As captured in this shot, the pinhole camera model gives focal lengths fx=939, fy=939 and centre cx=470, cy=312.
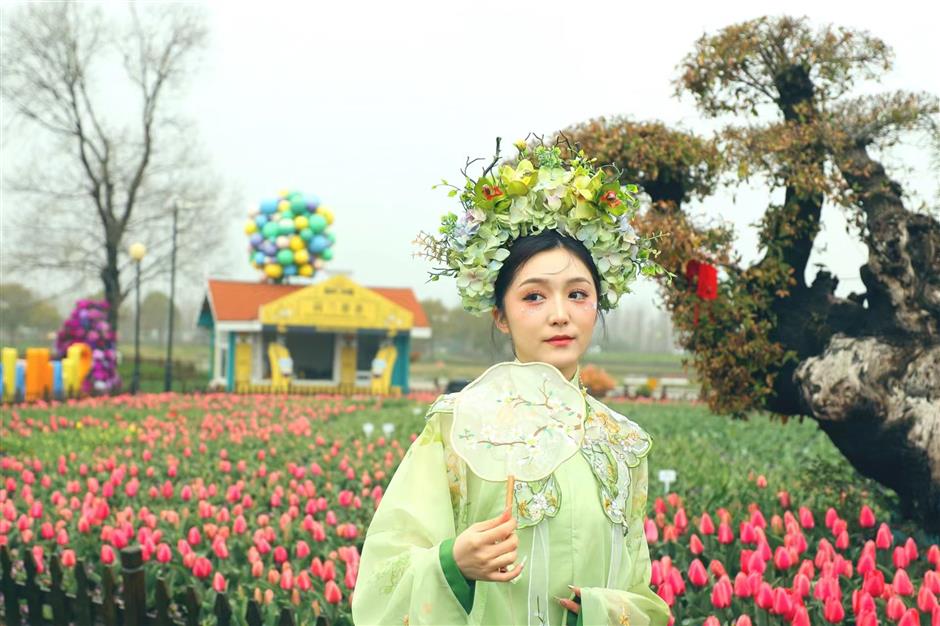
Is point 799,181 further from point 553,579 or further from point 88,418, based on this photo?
point 88,418

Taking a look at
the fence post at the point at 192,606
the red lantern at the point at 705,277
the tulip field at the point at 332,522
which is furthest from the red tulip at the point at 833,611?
the fence post at the point at 192,606

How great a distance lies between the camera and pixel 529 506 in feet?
7.64

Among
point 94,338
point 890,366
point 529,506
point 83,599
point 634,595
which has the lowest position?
point 83,599

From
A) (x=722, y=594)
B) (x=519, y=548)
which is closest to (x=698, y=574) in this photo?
(x=722, y=594)

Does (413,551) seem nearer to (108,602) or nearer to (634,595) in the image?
(634,595)

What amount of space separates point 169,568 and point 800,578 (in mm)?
3284

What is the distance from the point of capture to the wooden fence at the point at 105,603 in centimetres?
403

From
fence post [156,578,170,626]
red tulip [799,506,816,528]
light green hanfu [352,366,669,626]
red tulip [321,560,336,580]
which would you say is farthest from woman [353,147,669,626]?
red tulip [799,506,816,528]

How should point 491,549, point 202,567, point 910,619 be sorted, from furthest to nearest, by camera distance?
point 202,567
point 910,619
point 491,549

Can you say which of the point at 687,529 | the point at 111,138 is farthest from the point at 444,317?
the point at 687,529

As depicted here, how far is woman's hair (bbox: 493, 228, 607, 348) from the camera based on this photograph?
2.52 meters

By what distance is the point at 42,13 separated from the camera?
29.8 meters

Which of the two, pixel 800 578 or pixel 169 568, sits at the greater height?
pixel 800 578

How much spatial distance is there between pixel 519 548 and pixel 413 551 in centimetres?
26
